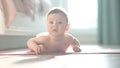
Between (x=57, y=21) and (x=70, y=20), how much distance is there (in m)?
1.48

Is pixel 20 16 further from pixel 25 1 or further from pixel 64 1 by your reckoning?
pixel 64 1

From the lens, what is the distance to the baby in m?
1.02

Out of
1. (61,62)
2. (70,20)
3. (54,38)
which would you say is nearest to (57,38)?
(54,38)

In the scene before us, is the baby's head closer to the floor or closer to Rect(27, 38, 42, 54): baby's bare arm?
Rect(27, 38, 42, 54): baby's bare arm

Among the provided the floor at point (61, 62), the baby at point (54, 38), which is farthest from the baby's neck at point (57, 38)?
the floor at point (61, 62)

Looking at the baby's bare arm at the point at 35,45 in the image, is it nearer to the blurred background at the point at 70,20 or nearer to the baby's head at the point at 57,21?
the baby's head at the point at 57,21

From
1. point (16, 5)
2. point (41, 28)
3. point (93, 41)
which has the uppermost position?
point (16, 5)

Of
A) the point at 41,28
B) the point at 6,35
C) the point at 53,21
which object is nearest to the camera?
the point at 53,21

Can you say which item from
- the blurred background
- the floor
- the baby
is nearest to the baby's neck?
the baby

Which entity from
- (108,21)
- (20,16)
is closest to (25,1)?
(20,16)

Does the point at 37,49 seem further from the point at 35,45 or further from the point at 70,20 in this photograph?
the point at 70,20

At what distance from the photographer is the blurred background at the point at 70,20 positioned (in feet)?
4.92

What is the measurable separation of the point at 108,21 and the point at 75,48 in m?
1.50

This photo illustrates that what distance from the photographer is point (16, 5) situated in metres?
1.59
